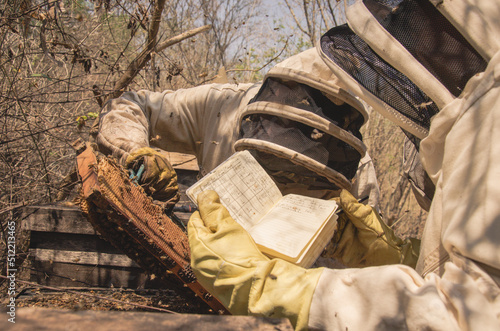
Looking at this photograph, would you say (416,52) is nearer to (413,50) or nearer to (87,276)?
(413,50)

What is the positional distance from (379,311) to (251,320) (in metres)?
0.44

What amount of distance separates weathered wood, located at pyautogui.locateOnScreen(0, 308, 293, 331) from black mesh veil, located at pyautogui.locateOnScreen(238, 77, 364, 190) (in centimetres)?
133

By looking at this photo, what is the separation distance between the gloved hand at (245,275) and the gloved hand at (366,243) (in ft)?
2.73

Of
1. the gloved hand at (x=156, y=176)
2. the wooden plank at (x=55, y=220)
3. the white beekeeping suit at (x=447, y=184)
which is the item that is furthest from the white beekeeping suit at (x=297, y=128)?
the white beekeeping suit at (x=447, y=184)

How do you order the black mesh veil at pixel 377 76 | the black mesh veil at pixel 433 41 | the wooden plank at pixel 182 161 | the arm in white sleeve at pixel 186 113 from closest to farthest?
the black mesh veil at pixel 433 41
the black mesh veil at pixel 377 76
the arm in white sleeve at pixel 186 113
the wooden plank at pixel 182 161

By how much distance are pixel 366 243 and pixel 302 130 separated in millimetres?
768

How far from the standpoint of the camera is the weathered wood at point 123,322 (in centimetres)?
76

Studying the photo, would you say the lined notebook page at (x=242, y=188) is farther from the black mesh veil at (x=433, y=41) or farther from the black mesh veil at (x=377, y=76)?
the black mesh veil at (x=433, y=41)

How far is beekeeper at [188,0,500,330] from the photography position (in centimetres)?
101

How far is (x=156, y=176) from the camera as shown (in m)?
2.08

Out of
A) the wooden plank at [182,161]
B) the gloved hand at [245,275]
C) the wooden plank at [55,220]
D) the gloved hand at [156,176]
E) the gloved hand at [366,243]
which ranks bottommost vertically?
the gloved hand at [366,243]

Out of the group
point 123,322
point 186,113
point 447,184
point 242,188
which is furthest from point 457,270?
point 186,113

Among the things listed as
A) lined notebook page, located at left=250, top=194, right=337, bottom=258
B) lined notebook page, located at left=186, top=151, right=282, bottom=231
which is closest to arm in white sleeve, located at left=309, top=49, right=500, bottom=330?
lined notebook page, located at left=250, top=194, right=337, bottom=258

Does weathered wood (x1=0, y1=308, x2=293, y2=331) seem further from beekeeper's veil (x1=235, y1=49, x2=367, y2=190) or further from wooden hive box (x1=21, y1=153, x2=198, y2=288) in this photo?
wooden hive box (x1=21, y1=153, x2=198, y2=288)
